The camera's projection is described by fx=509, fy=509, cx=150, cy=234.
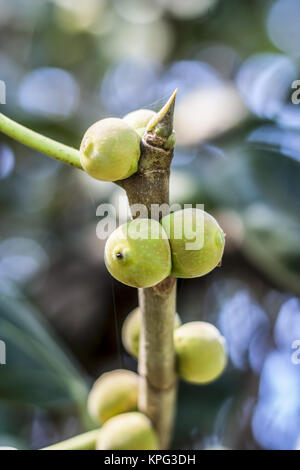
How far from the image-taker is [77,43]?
9.61 feet

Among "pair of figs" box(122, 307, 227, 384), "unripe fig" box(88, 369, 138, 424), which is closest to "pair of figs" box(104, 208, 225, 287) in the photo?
"pair of figs" box(122, 307, 227, 384)

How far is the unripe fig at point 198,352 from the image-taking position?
0.84m

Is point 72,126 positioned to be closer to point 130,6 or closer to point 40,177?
point 40,177

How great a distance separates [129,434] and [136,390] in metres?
0.12

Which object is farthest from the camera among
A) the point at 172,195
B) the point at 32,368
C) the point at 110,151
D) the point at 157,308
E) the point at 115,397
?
the point at 172,195

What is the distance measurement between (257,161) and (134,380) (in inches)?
48.0

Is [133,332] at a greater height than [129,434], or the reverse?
[133,332]

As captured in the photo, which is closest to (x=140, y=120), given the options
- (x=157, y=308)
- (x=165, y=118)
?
(x=165, y=118)

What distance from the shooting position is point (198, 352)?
2.73 ft

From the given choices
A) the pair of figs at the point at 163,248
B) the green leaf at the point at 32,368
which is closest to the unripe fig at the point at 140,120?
the pair of figs at the point at 163,248

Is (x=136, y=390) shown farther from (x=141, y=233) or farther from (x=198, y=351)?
(x=141, y=233)

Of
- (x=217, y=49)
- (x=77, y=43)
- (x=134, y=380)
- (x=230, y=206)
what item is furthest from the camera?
(x=77, y=43)
